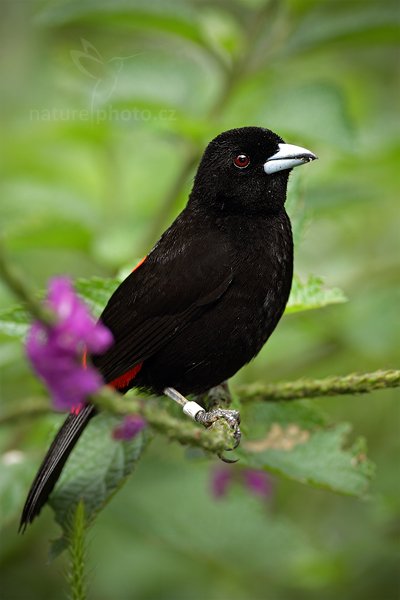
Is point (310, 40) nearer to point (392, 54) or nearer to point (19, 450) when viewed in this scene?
point (19, 450)

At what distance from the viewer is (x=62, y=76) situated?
16.4 feet

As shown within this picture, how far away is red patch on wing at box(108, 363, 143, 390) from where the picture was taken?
2814mm

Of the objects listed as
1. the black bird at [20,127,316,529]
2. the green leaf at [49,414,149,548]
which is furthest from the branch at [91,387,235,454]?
the black bird at [20,127,316,529]

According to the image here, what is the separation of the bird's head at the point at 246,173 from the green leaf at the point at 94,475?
83 centimetres

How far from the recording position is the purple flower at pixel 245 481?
12.9ft

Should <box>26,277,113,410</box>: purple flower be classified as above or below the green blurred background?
below

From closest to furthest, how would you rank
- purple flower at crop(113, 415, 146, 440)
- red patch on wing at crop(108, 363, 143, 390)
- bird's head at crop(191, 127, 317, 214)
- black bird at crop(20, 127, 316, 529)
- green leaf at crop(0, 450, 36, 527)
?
purple flower at crop(113, 415, 146, 440) → black bird at crop(20, 127, 316, 529) → red patch on wing at crop(108, 363, 143, 390) → bird's head at crop(191, 127, 317, 214) → green leaf at crop(0, 450, 36, 527)

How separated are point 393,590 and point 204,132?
215 cm

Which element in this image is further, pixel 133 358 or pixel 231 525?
pixel 231 525

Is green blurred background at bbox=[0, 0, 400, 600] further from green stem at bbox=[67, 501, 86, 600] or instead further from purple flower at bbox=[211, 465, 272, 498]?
green stem at bbox=[67, 501, 86, 600]

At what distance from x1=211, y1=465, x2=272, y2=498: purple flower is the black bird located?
1100 mm

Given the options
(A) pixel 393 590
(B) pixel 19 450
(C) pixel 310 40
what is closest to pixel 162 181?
(C) pixel 310 40

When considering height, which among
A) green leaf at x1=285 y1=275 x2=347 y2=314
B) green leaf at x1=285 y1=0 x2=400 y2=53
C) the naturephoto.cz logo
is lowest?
green leaf at x1=285 y1=275 x2=347 y2=314

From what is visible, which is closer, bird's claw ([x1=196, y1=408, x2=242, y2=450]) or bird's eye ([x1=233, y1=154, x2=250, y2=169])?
bird's claw ([x1=196, y1=408, x2=242, y2=450])
